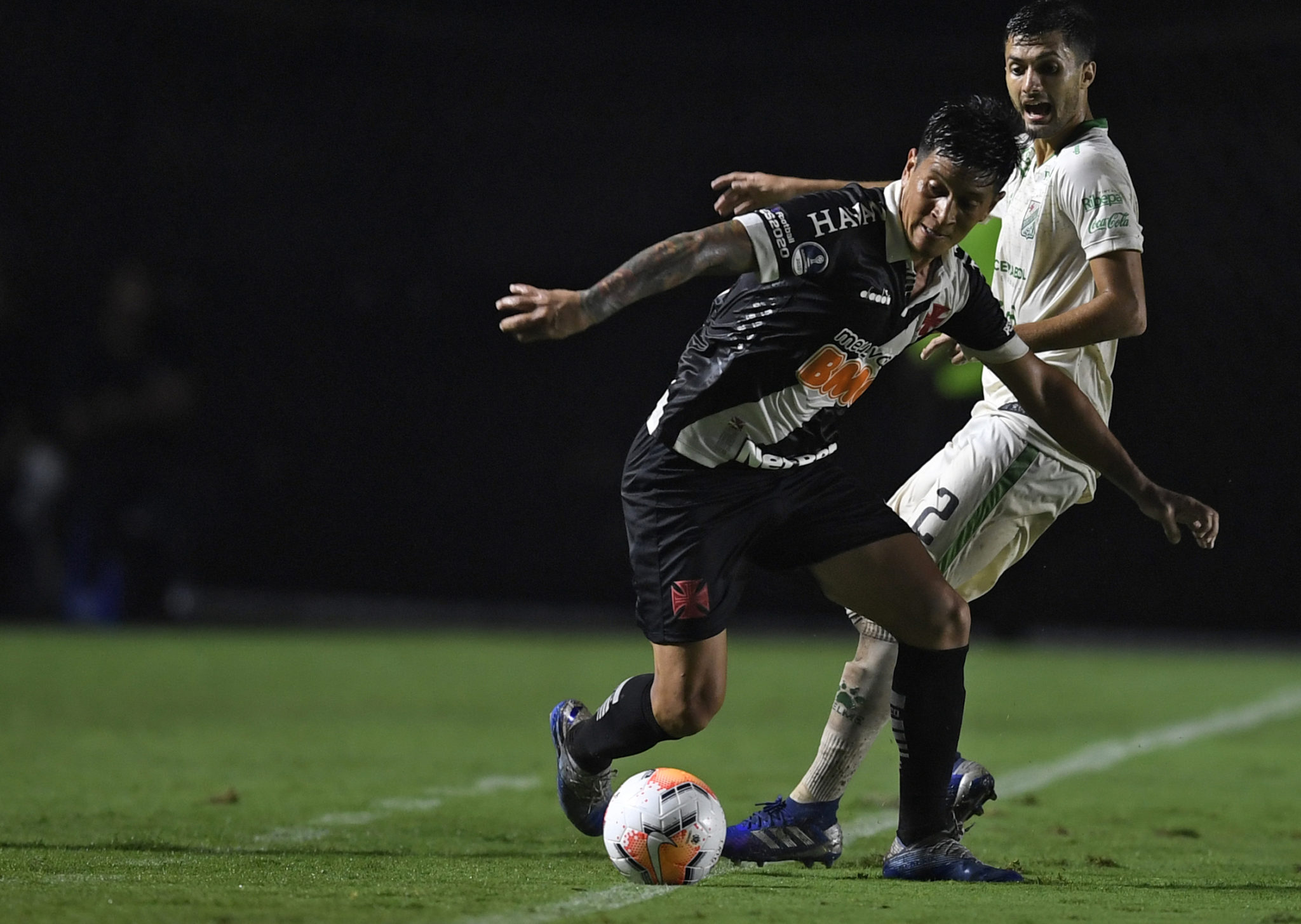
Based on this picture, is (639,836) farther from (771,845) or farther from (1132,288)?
(1132,288)

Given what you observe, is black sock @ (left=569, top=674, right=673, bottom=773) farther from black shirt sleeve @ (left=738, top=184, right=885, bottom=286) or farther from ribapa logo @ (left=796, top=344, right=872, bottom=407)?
black shirt sleeve @ (left=738, top=184, right=885, bottom=286)

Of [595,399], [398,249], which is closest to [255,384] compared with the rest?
[398,249]

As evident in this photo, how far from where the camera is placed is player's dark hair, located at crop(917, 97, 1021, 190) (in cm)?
411

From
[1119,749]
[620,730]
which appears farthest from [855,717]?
[1119,749]

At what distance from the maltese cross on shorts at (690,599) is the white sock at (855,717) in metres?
0.63

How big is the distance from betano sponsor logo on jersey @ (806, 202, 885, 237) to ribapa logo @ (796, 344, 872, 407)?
297 millimetres

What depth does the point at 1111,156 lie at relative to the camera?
4.82 m

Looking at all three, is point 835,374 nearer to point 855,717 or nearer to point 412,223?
point 855,717

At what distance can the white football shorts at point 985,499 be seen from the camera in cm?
485

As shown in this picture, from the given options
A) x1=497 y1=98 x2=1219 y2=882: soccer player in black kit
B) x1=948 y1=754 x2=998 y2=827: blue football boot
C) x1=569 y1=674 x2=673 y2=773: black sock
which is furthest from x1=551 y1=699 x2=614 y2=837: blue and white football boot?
x1=948 y1=754 x2=998 y2=827: blue football boot

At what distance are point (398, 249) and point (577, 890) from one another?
37.7 ft

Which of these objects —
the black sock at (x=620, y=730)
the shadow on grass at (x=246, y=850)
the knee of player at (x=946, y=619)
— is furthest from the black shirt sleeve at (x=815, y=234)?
the shadow on grass at (x=246, y=850)

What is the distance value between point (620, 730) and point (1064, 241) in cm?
189

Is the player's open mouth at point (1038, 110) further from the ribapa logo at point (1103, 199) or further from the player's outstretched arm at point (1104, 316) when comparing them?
the player's outstretched arm at point (1104, 316)
